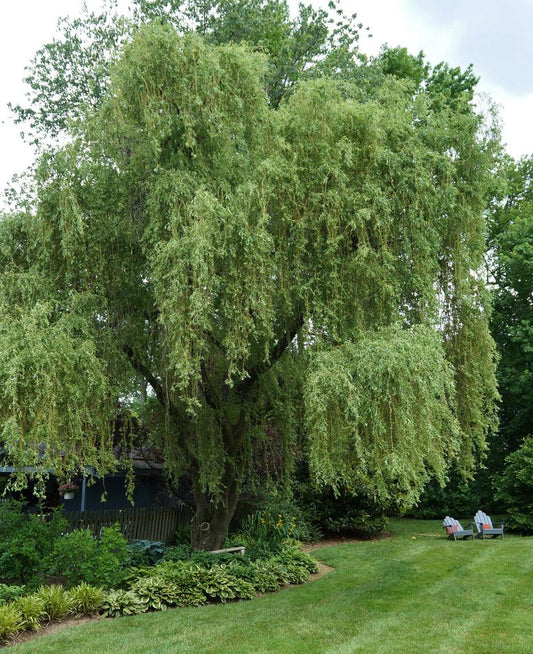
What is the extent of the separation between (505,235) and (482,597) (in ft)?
45.1

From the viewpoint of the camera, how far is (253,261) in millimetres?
8023

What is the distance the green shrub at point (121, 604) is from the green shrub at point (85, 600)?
0.11 metres

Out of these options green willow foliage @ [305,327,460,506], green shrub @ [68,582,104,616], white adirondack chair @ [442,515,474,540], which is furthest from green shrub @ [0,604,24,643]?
white adirondack chair @ [442,515,474,540]

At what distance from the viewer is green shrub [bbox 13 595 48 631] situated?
280 inches

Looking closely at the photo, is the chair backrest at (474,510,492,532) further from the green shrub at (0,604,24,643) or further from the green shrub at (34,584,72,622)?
the green shrub at (0,604,24,643)

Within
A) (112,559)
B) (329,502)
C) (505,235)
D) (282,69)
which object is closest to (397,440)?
(112,559)

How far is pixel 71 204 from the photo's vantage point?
8.23 m

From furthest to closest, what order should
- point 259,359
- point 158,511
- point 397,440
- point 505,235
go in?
point 505,235
point 158,511
point 259,359
point 397,440

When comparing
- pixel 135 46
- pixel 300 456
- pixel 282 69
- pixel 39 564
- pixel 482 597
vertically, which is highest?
pixel 282 69

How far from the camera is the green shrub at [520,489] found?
1510 cm

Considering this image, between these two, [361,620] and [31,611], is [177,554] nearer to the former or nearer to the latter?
[31,611]

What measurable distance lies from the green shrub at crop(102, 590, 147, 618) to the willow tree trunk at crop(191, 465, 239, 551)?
2831 millimetres

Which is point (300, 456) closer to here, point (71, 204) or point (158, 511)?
point (158, 511)

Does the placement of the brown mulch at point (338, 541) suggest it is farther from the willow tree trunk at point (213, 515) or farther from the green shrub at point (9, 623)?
the green shrub at point (9, 623)
